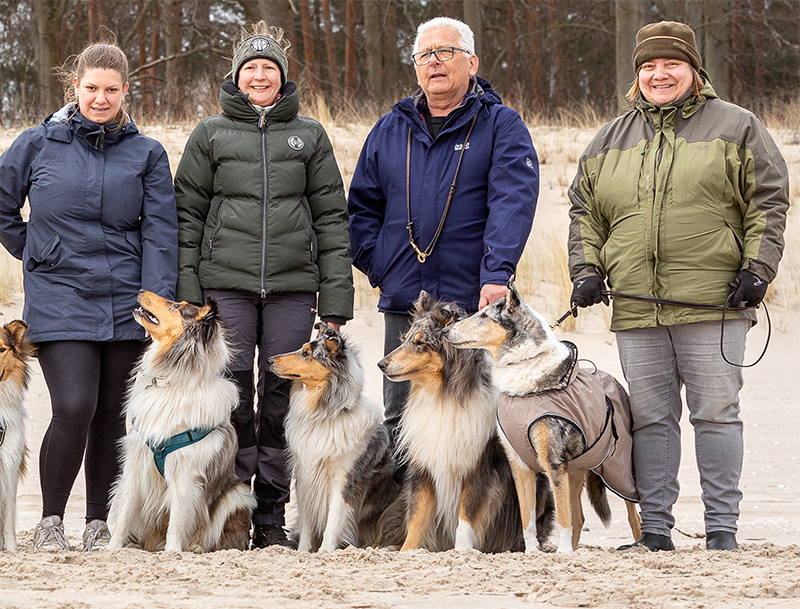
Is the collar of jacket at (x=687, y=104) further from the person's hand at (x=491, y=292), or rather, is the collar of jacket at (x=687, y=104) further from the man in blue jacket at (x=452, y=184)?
the person's hand at (x=491, y=292)

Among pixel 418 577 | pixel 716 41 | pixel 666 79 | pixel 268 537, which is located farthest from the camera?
pixel 716 41

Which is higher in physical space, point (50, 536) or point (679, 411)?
point (679, 411)

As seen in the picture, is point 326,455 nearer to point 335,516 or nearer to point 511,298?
point 335,516

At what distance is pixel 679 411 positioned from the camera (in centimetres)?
421

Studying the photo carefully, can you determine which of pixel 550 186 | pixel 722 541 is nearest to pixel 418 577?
pixel 722 541

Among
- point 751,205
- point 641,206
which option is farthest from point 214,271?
point 751,205

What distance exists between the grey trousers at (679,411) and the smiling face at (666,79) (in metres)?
1.07

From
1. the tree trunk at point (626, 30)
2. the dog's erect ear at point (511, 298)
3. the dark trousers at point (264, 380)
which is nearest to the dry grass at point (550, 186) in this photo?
the tree trunk at point (626, 30)

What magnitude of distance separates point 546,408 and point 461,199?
3.78 ft

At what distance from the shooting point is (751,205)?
13.1ft

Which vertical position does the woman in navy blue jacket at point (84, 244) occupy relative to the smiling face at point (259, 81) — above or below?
below

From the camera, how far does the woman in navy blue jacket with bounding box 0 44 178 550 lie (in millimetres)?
4109

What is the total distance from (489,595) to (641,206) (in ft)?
6.41

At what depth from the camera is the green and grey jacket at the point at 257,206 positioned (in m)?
4.37
